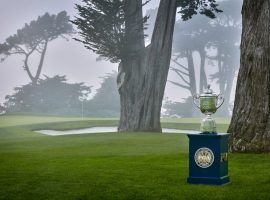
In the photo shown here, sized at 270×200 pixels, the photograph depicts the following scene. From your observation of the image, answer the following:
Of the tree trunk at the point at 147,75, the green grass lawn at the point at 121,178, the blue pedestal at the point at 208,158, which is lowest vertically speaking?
the green grass lawn at the point at 121,178

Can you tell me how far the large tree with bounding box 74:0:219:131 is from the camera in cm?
2462

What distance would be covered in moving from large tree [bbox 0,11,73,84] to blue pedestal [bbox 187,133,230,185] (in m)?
44.7

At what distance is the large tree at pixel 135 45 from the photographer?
24625 mm

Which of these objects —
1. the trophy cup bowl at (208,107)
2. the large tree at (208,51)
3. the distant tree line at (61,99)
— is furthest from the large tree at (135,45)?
the large tree at (208,51)

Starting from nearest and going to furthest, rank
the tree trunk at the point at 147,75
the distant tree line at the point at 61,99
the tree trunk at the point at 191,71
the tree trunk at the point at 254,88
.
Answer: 1. the tree trunk at the point at 254,88
2. the tree trunk at the point at 147,75
3. the distant tree line at the point at 61,99
4. the tree trunk at the point at 191,71

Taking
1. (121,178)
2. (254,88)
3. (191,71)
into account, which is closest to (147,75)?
(254,88)

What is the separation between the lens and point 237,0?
199 feet

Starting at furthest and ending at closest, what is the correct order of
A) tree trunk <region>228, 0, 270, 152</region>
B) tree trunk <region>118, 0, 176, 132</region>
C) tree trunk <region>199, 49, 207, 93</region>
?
tree trunk <region>199, 49, 207, 93</region>, tree trunk <region>118, 0, 176, 132</region>, tree trunk <region>228, 0, 270, 152</region>

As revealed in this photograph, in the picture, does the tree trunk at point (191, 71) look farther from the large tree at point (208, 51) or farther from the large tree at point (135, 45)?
the large tree at point (135, 45)

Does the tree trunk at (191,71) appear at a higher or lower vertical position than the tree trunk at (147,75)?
higher

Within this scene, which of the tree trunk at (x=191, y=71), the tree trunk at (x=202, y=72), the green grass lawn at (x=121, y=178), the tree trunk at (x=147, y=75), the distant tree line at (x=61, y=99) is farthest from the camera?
the tree trunk at (x=202, y=72)

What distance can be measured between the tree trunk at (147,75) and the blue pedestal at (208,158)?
57.2 feet

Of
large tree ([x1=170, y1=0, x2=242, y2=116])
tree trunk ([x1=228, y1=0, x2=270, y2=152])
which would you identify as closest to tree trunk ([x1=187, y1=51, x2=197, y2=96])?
large tree ([x1=170, y1=0, x2=242, y2=116])

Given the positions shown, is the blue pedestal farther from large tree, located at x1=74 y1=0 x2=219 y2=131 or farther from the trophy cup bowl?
large tree, located at x1=74 y1=0 x2=219 y2=131
